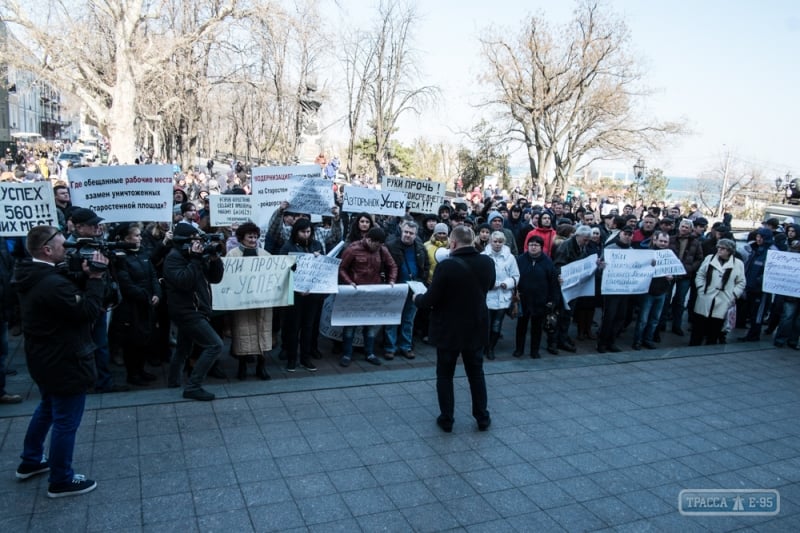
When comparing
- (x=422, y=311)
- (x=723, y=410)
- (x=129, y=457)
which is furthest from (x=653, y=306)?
(x=129, y=457)

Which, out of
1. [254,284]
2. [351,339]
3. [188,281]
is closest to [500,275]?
[351,339]

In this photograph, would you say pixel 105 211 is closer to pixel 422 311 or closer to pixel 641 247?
pixel 422 311

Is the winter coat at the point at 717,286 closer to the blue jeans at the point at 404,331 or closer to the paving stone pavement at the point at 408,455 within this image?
the paving stone pavement at the point at 408,455

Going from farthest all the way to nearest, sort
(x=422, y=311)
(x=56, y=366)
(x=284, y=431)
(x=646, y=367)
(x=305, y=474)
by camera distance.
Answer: (x=422, y=311) → (x=646, y=367) → (x=284, y=431) → (x=305, y=474) → (x=56, y=366)

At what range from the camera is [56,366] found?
4004 mm

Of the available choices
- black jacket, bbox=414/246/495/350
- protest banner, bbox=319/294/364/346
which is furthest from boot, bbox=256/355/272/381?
black jacket, bbox=414/246/495/350

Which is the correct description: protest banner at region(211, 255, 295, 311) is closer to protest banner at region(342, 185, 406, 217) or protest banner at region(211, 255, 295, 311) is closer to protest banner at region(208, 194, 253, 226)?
protest banner at region(208, 194, 253, 226)

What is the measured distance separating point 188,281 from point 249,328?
1.22 m

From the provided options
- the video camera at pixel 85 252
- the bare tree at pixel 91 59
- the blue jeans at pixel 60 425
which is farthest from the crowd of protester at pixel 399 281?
the bare tree at pixel 91 59

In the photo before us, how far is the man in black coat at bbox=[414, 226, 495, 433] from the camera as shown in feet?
17.5

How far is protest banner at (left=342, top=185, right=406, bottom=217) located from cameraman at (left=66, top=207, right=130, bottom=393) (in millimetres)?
3821

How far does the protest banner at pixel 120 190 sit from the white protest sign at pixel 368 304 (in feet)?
7.41

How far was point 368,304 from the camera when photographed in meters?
7.48

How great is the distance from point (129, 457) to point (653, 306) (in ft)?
24.4
